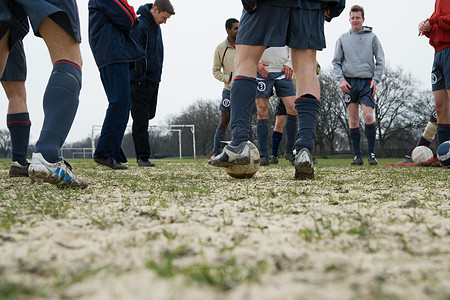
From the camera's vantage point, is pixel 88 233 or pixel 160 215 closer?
pixel 88 233

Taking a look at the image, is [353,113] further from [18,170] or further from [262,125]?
[18,170]

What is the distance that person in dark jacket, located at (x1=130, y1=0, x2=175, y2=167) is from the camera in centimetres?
572

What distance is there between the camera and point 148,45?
588 centimetres

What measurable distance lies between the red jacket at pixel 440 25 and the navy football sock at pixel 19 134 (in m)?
4.74

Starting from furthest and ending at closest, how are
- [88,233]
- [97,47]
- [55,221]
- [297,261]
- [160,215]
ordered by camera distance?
[97,47] < [160,215] < [55,221] < [88,233] < [297,261]

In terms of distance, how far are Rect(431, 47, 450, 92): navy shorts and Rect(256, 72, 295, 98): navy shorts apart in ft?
6.75

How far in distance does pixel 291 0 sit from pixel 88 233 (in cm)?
241

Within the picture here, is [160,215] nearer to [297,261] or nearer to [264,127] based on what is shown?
[297,261]

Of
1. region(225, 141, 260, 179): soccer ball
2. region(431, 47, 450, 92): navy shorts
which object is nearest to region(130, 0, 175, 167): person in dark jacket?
region(225, 141, 260, 179): soccer ball

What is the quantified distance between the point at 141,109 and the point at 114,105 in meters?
1.61

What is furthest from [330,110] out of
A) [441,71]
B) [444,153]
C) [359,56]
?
[444,153]

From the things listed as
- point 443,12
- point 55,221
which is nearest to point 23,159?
point 55,221

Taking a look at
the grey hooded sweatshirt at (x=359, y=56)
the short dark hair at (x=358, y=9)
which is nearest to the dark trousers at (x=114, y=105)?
the grey hooded sweatshirt at (x=359, y=56)

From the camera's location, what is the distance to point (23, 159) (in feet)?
11.2
